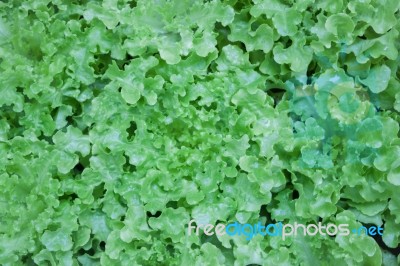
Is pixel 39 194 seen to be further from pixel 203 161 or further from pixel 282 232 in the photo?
pixel 282 232

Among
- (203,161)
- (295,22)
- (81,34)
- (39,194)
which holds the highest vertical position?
(295,22)

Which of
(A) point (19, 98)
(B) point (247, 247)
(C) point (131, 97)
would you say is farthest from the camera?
(A) point (19, 98)

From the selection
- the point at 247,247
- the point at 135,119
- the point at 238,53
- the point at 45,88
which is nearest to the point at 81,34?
the point at 45,88

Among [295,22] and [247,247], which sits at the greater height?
[295,22]

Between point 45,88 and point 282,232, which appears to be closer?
point 282,232

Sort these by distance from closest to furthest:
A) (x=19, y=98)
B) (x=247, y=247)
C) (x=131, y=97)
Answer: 1. (x=247, y=247)
2. (x=131, y=97)
3. (x=19, y=98)

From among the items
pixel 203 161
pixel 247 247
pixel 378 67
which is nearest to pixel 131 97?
pixel 203 161
